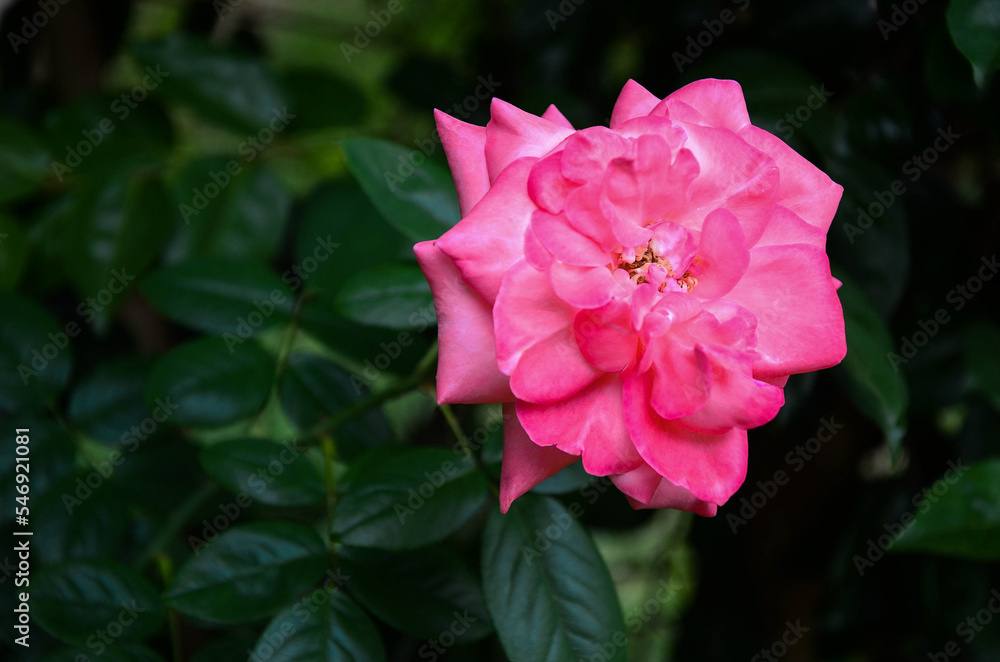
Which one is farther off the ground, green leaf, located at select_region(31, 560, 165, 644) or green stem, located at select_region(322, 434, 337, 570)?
green stem, located at select_region(322, 434, 337, 570)

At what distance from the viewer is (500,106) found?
0.49 m

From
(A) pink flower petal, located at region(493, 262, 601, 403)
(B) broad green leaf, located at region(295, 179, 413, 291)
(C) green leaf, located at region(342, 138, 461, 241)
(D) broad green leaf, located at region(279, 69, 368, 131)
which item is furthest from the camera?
(D) broad green leaf, located at region(279, 69, 368, 131)

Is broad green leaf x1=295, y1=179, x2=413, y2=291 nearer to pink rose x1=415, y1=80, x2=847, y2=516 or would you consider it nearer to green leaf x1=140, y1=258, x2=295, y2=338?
green leaf x1=140, y1=258, x2=295, y2=338

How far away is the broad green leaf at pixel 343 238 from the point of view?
77 centimetres

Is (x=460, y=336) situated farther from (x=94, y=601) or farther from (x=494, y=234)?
(x=94, y=601)

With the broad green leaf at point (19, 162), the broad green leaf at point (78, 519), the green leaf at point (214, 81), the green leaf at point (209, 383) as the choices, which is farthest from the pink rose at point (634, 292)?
the broad green leaf at point (19, 162)

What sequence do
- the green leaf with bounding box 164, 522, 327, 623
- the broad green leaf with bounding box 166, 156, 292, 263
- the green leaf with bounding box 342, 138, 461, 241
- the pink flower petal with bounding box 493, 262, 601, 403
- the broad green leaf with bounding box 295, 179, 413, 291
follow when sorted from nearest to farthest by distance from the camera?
1. the pink flower petal with bounding box 493, 262, 601, 403
2. the green leaf with bounding box 164, 522, 327, 623
3. the green leaf with bounding box 342, 138, 461, 241
4. the broad green leaf with bounding box 295, 179, 413, 291
5. the broad green leaf with bounding box 166, 156, 292, 263

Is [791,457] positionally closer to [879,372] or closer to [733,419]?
[879,372]

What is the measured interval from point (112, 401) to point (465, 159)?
0.57 metres

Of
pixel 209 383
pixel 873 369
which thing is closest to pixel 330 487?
pixel 209 383

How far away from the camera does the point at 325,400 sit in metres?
0.75

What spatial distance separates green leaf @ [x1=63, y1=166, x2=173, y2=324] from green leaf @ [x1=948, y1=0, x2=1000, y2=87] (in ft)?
2.75

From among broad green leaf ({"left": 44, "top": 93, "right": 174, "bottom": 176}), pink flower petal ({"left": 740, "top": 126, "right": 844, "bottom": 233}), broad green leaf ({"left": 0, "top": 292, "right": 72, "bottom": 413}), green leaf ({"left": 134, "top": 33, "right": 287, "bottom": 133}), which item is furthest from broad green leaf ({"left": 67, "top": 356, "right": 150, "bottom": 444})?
pink flower petal ({"left": 740, "top": 126, "right": 844, "bottom": 233})

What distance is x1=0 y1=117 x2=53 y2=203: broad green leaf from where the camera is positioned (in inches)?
35.8
